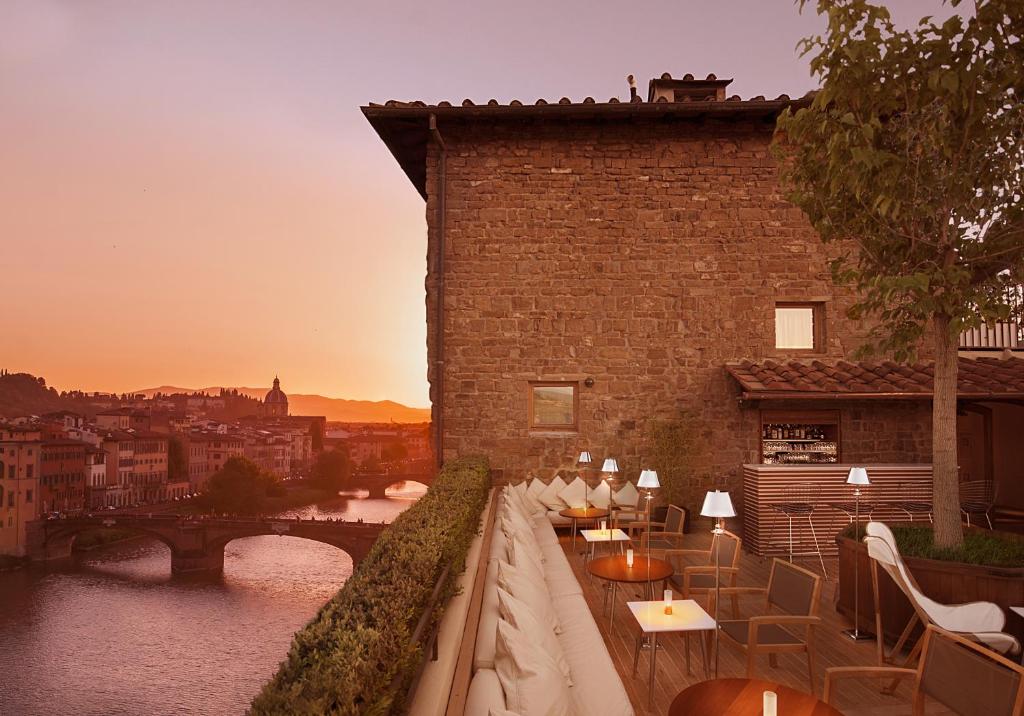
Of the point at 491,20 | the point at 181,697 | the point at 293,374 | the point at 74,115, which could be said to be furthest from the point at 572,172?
the point at 74,115

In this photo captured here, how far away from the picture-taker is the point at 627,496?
9156 mm

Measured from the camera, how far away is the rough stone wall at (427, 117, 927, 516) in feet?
31.0

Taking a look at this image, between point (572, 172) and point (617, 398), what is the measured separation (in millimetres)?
3847

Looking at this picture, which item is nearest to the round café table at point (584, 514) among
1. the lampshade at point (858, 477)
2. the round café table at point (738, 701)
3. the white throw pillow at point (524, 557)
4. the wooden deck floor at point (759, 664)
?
the wooden deck floor at point (759, 664)

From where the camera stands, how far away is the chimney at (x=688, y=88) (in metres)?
10.6

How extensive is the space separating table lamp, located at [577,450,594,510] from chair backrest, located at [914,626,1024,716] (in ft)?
18.8

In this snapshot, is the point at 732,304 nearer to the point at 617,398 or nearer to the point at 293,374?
the point at 617,398

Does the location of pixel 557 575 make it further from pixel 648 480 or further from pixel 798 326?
pixel 798 326

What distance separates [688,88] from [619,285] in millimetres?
4228

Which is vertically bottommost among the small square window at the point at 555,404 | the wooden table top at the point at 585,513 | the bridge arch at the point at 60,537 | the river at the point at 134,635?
the river at the point at 134,635

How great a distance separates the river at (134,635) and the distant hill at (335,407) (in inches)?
641

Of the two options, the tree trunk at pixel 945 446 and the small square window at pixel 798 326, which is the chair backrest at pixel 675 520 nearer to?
the tree trunk at pixel 945 446

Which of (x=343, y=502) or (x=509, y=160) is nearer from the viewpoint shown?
(x=509, y=160)

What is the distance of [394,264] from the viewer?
4419 centimetres
